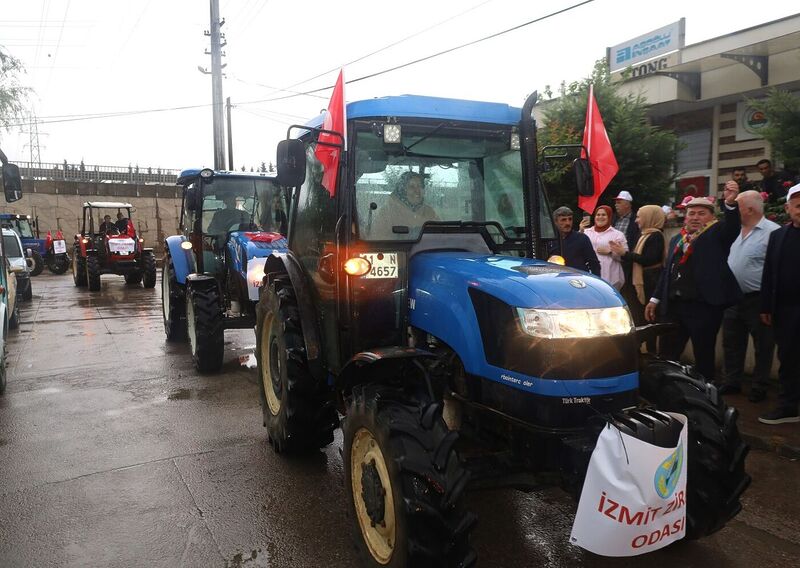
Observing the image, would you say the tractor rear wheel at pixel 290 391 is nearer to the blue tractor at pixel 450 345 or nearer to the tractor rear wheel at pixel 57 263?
the blue tractor at pixel 450 345

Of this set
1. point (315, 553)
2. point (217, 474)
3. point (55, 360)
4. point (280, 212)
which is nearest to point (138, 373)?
point (55, 360)

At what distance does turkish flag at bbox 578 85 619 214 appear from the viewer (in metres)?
4.05

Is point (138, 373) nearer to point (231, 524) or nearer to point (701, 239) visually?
point (231, 524)

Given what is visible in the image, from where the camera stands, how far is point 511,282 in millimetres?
2863

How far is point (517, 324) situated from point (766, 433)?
2.94 metres

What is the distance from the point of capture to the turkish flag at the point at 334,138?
3.29 meters

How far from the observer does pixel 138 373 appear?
707cm

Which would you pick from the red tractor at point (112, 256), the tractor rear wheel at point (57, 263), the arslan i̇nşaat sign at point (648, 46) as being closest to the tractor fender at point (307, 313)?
the arslan i̇nşaat sign at point (648, 46)

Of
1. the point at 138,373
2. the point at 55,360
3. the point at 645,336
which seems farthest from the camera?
the point at 55,360

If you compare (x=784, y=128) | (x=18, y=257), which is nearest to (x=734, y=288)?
(x=784, y=128)

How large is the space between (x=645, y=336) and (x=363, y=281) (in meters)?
1.57

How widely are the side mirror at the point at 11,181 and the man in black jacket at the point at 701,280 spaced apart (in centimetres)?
682

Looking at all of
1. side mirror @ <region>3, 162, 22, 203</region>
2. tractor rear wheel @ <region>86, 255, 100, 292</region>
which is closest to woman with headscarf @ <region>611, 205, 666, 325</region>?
side mirror @ <region>3, 162, 22, 203</region>

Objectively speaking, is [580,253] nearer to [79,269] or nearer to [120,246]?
[120,246]
